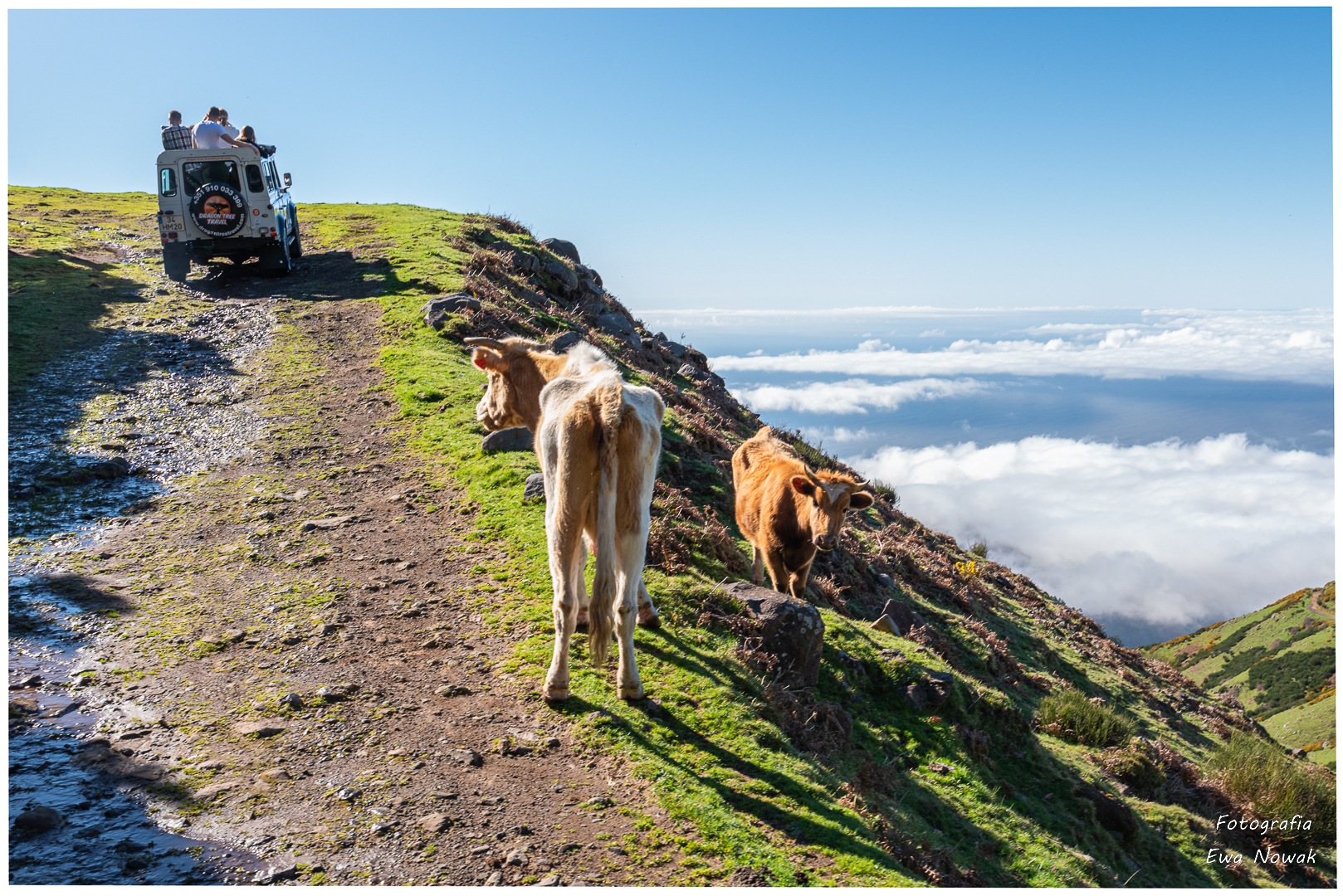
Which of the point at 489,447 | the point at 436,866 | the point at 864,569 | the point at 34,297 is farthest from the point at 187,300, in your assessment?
the point at 436,866

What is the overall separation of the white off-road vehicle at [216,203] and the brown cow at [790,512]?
18206 millimetres

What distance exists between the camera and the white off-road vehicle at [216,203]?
20.2 metres

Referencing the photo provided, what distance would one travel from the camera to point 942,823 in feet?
21.1

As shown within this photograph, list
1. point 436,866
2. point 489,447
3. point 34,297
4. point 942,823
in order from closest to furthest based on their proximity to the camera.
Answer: point 436,866 < point 942,823 < point 489,447 < point 34,297

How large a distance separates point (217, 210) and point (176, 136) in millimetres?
2830

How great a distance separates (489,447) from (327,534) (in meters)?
3.04

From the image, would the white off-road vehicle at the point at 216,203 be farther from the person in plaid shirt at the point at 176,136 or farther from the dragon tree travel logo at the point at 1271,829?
the dragon tree travel logo at the point at 1271,829

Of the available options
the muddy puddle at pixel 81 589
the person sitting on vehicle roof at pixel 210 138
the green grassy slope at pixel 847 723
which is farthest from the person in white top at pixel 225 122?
the green grassy slope at pixel 847 723

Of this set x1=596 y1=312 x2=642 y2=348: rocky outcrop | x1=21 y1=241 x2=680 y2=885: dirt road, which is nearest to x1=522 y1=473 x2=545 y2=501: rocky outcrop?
x1=21 y1=241 x2=680 y2=885: dirt road

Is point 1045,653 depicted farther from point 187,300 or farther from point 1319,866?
point 187,300

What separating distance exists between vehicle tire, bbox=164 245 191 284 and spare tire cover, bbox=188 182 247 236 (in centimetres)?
142

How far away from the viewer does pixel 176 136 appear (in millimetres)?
20969

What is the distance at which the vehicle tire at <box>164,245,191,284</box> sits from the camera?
21.4 metres

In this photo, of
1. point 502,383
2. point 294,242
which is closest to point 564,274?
point 294,242
